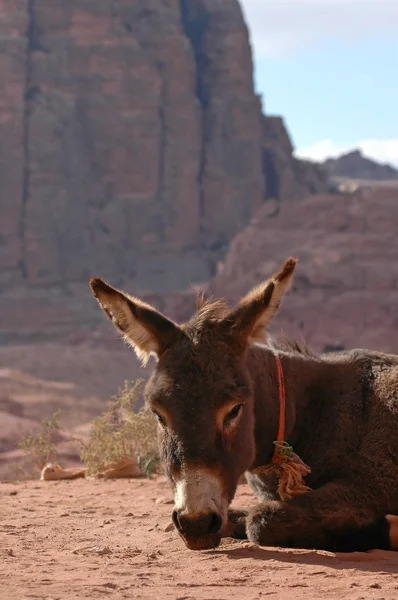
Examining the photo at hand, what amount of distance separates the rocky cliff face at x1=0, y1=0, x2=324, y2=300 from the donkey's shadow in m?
56.6

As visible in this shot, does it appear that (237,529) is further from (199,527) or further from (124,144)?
(124,144)

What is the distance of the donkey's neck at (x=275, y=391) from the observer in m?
6.25

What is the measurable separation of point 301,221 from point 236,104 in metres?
26.2

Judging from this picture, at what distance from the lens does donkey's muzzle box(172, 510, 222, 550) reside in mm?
5109

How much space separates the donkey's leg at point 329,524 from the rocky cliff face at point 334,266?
33.3 meters

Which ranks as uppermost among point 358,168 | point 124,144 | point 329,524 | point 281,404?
point 358,168

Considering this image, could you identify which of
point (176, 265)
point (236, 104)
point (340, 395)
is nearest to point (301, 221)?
point (176, 265)

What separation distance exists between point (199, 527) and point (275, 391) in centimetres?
154

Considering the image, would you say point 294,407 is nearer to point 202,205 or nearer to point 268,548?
point 268,548

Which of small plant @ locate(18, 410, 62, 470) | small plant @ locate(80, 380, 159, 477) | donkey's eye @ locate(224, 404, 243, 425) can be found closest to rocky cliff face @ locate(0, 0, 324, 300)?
small plant @ locate(18, 410, 62, 470)

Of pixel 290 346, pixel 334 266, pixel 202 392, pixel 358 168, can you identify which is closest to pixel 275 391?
pixel 290 346

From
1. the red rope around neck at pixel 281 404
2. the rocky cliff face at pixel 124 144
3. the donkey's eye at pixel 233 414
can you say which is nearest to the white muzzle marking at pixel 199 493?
the donkey's eye at pixel 233 414

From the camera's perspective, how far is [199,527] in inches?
201

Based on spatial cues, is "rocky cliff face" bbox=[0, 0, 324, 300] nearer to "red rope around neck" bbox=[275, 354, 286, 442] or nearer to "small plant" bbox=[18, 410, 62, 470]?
"small plant" bbox=[18, 410, 62, 470]
